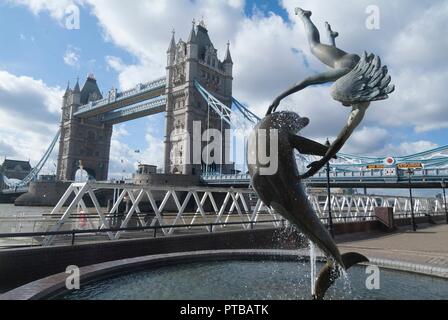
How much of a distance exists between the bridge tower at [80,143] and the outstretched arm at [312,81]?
299ft

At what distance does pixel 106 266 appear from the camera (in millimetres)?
6703

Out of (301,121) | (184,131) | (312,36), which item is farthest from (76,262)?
(184,131)

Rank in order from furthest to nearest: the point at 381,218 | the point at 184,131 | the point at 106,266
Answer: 1. the point at 184,131
2. the point at 381,218
3. the point at 106,266

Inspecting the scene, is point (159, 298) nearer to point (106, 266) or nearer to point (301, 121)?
point (106, 266)

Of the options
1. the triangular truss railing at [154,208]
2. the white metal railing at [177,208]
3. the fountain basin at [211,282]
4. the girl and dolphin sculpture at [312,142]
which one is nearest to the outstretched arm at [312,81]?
the girl and dolphin sculpture at [312,142]

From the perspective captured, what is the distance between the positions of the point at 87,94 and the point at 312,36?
113 metres

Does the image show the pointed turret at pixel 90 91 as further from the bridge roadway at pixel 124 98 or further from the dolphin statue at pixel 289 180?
the dolphin statue at pixel 289 180

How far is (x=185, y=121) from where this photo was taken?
218ft

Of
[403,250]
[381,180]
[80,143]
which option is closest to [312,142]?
[403,250]

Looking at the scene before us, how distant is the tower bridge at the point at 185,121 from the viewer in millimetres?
41688
